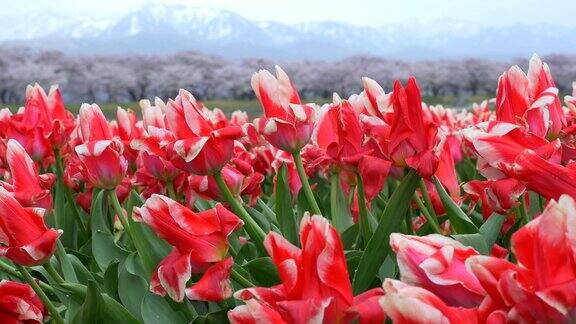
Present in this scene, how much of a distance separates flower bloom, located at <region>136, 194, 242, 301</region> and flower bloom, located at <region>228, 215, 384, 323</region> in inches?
8.7

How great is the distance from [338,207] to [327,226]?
83cm

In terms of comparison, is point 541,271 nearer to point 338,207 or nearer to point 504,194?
point 504,194

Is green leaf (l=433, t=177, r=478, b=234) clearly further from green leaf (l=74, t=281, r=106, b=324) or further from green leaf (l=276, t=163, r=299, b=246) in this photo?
green leaf (l=74, t=281, r=106, b=324)

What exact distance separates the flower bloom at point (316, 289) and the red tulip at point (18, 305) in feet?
1.96

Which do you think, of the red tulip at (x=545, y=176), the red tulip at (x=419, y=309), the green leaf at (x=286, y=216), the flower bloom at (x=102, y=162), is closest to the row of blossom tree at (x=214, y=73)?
the flower bloom at (x=102, y=162)

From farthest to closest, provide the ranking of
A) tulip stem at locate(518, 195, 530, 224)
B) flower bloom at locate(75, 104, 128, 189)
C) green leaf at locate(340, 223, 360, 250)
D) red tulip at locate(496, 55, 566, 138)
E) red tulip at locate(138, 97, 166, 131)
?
red tulip at locate(138, 97, 166, 131), flower bloom at locate(75, 104, 128, 189), green leaf at locate(340, 223, 360, 250), tulip stem at locate(518, 195, 530, 224), red tulip at locate(496, 55, 566, 138)

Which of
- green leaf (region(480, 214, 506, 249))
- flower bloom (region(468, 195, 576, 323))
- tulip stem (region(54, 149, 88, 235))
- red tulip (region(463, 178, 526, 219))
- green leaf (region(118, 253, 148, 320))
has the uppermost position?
flower bloom (region(468, 195, 576, 323))

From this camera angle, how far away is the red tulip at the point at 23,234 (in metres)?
1.13

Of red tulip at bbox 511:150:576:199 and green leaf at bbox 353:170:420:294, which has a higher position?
red tulip at bbox 511:150:576:199

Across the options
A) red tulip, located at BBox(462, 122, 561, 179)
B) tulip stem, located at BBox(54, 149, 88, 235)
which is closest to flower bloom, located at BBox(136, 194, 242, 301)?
red tulip, located at BBox(462, 122, 561, 179)

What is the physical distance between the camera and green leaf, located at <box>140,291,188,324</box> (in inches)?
44.9

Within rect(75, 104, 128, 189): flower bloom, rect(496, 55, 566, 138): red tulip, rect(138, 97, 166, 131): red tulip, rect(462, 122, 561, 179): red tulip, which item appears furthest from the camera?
rect(138, 97, 166, 131): red tulip

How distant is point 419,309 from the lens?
605 mm

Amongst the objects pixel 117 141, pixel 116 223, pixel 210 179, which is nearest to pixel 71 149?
pixel 116 223
